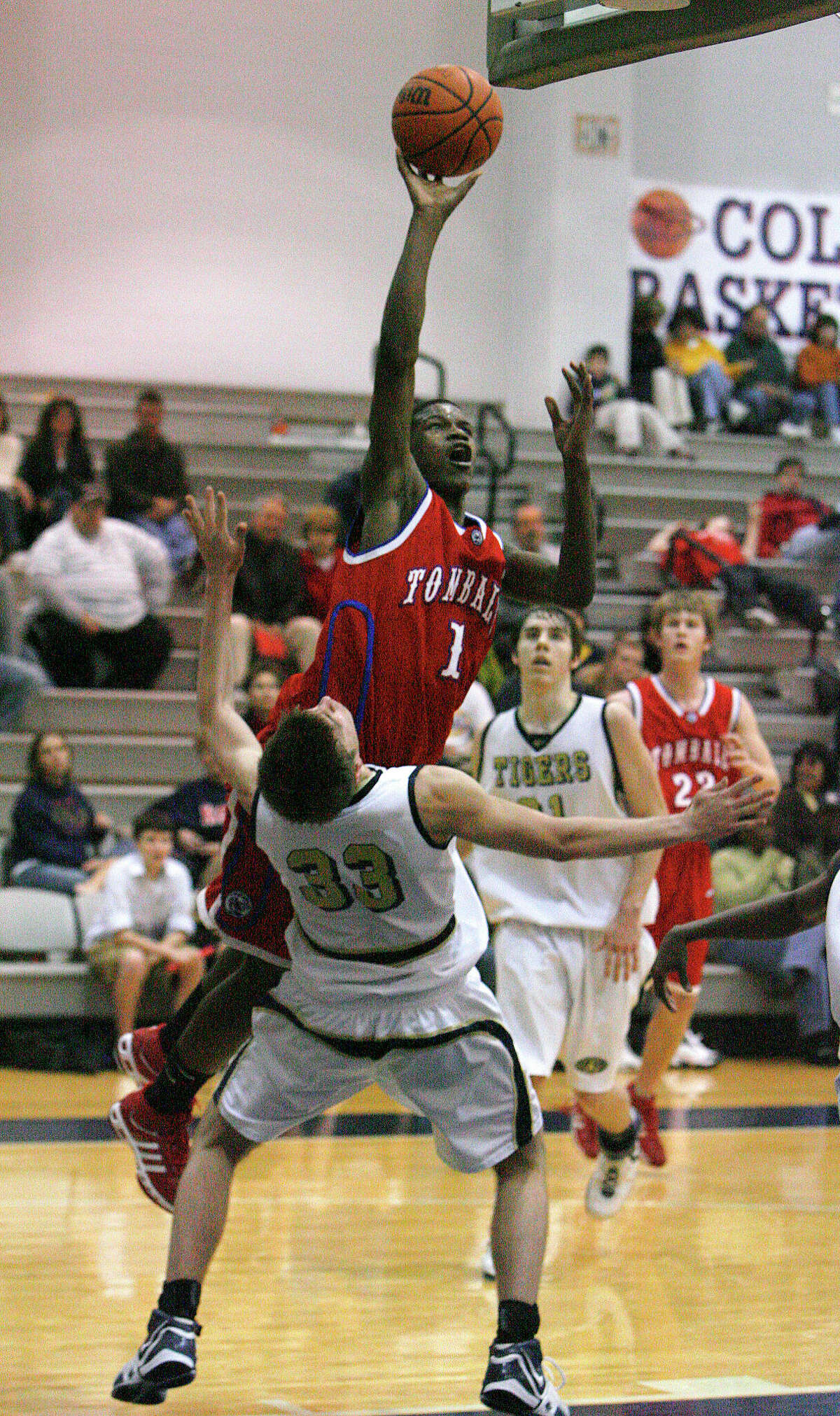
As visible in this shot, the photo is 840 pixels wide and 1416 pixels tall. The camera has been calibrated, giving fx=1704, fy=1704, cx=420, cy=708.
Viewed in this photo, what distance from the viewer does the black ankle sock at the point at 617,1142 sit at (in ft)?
16.8

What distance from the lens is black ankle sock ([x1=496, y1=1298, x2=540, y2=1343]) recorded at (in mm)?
3078

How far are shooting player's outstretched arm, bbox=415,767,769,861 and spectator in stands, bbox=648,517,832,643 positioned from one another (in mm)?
7734

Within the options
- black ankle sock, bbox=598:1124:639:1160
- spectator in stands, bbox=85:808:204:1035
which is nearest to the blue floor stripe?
spectator in stands, bbox=85:808:204:1035

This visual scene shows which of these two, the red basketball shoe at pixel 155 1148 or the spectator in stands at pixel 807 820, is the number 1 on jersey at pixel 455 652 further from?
the spectator in stands at pixel 807 820

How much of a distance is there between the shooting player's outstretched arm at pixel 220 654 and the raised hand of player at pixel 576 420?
70cm

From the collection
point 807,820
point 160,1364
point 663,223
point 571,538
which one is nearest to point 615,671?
point 807,820

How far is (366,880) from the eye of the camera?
10.2 ft

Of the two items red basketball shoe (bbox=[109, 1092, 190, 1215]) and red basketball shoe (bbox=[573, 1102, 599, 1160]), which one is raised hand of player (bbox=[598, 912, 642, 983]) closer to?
red basketball shoe (bbox=[573, 1102, 599, 1160])

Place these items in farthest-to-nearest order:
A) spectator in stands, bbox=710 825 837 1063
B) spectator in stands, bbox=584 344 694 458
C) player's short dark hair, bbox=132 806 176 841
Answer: spectator in stands, bbox=584 344 694 458, spectator in stands, bbox=710 825 837 1063, player's short dark hair, bbox=132 806 176 841

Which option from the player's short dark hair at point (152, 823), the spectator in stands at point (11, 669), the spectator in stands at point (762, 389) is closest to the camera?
the player's short dark hair at point (152, 823)

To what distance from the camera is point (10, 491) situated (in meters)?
9.97

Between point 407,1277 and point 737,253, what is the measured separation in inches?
489

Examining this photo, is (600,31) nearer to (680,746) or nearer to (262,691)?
(680,746)

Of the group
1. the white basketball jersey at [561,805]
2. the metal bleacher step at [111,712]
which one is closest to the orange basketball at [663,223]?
the metal bleacher step at [111,712]
